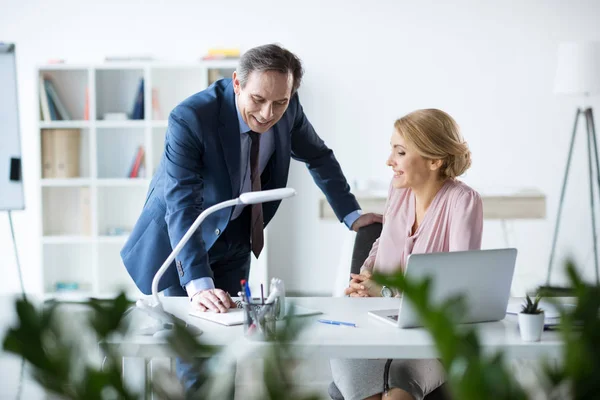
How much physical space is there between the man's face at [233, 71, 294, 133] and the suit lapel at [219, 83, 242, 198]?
0.25 feet

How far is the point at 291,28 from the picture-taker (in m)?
5.65

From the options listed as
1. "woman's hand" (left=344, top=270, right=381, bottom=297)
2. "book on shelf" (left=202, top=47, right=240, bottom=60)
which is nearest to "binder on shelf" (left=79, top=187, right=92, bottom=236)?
"book on shelf" (left=202, top=47, right=240, bottom=60)

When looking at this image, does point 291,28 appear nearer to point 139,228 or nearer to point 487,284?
point 139,228

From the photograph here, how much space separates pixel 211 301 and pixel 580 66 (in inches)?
150

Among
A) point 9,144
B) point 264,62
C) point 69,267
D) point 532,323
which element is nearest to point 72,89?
point 9,144

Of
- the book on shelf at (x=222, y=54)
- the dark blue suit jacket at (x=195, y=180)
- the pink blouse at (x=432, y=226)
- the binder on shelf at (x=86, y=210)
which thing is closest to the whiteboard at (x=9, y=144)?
the binder on shelf at (x=86, y=210)

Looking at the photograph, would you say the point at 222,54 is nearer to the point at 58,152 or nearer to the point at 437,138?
the point at 58,152

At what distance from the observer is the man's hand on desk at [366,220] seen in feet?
8.69

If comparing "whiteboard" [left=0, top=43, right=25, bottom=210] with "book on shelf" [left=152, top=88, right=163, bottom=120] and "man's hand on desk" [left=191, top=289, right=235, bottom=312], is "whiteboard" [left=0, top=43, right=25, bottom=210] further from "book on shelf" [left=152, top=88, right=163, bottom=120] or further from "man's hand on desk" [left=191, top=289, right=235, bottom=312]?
"man's hand on desk" [left=191, top=289, right=235, bottom=312]

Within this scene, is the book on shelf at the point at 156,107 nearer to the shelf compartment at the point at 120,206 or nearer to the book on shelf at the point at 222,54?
the book on shelf at the point at 222,54

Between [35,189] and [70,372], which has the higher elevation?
[70,372]

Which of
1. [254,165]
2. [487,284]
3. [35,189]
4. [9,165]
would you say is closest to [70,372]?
[487,284]

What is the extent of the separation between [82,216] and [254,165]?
329 centimetres

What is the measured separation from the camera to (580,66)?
495 centimetres
